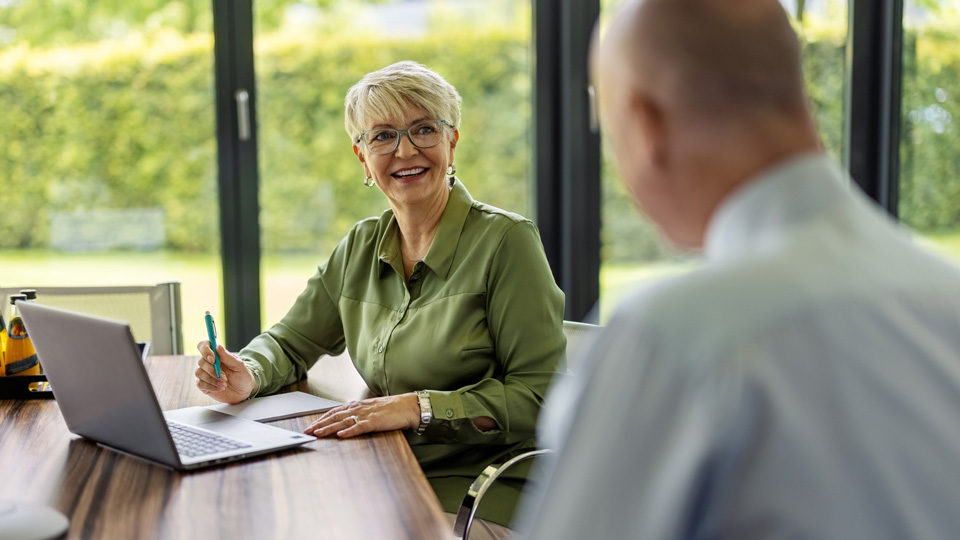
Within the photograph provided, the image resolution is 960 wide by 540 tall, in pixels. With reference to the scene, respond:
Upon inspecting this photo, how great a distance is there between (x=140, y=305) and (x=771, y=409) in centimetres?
239

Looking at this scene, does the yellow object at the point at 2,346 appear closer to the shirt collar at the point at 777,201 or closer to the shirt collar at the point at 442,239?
the shirt collar at the point at 442,239

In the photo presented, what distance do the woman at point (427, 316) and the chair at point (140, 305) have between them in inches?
24.0

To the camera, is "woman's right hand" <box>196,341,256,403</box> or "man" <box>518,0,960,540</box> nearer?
"man" <box>518,0,960,540</box>

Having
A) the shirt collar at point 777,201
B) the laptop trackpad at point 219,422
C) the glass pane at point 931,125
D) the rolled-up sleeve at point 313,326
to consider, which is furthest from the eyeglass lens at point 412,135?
the glass pane at point 931,125

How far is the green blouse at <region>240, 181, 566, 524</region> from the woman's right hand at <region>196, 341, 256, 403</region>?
66 millimetres

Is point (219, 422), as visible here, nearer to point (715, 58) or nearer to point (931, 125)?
point (715, 58)

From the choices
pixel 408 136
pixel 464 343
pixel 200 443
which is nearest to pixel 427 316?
pixel 464 343

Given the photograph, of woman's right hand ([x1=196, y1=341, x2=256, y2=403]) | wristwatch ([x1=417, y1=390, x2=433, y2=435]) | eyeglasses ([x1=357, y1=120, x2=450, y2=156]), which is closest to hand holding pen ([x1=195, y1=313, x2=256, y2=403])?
woman's right hand ([x1=196, y1=341, x2=256, y2=403])

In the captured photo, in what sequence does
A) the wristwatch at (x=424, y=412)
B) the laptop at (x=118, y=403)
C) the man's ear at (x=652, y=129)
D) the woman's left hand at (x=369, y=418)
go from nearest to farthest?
the man's ear at (x=652, y=129) → the laptop at (x=118, y=403) → the woman's left hand at (x=369, y=418) → the wristwatch at (x=424, y=412)

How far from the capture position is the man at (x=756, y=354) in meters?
0.59

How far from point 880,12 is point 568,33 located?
46.6 inches

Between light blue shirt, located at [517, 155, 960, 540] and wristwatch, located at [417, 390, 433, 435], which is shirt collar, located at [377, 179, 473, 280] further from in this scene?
light blue shirt, located at [517, 155, 960, 540]

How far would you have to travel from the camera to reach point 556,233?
3.65 meters

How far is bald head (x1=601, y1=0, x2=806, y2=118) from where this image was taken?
69 centimetres
